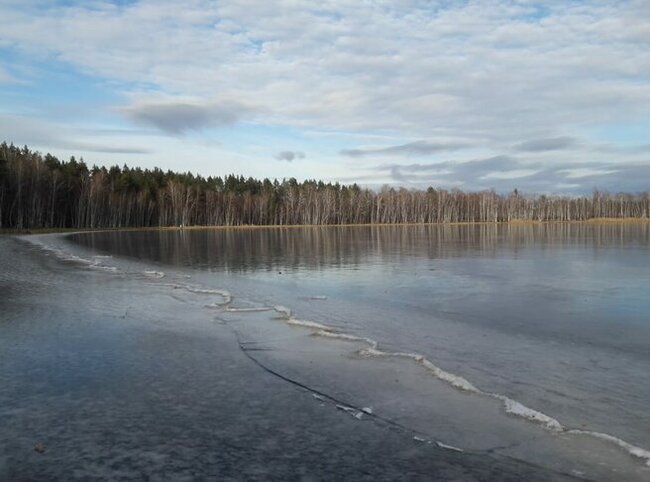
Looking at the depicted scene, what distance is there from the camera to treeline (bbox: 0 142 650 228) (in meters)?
92.2

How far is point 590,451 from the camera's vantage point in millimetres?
6160

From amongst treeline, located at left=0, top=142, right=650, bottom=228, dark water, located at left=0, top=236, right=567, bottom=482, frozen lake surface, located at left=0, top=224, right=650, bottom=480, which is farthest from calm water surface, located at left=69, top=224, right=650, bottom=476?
treeline, located at left=0, top=142, right=650, bottom=228

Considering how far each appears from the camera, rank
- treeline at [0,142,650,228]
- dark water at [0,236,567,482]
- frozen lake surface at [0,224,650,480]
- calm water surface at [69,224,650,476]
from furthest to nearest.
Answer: treeline at [0,142,650,228] → calm water surface at [69,224,650,476] → frozen lake surface at [0,224,650,480] → dark water at [0,236,567,482]

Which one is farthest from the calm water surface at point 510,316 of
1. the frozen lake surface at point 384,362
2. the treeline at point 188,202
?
the treeline at point 188,202

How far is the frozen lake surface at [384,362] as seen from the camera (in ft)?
21.1

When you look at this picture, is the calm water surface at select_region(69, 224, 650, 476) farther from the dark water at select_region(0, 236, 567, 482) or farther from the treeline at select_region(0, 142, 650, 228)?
the treeline at select_region(0, 142, 650, 228)

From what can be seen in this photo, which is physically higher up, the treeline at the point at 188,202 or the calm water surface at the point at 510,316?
the treeline at the point at 188,202

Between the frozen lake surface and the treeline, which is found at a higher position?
the treeline

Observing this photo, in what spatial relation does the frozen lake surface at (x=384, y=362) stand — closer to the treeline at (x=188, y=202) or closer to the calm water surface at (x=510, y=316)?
the calm water surface at (x=510, y=316)

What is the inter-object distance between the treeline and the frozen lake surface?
75.9 meters

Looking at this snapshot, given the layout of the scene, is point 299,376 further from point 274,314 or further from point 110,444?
point 274,314

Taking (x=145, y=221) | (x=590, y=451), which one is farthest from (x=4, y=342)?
(x=145, y=221)

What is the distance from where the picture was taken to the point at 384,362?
10.1 metres

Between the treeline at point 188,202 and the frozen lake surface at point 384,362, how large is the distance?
75886 millimetres
